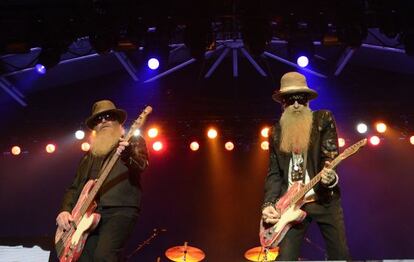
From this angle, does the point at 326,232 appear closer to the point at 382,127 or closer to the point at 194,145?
the point at 382,127

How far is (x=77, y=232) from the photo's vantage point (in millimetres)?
4797

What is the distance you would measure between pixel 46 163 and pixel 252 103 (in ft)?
→ 14.2

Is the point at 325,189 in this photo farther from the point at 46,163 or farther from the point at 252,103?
the point at 46,163

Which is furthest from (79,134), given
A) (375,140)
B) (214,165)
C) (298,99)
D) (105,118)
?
(298,99)

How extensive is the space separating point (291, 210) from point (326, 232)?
0.34m

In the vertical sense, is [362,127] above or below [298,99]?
above

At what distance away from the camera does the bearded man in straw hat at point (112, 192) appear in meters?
4.64

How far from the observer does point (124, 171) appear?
4.98 m

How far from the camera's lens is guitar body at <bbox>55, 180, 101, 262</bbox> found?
4730 mm

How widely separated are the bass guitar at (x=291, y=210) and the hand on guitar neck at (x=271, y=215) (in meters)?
0.03

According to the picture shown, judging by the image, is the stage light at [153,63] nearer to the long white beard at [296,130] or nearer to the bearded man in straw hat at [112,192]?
the bearded man in straw hat at [112,192]

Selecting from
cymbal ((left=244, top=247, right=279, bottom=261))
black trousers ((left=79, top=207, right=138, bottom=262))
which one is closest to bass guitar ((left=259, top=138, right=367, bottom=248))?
black trousers ((left=79, top=207, right=138, bottom=262))

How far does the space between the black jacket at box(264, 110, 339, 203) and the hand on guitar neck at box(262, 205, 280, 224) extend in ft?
0.43

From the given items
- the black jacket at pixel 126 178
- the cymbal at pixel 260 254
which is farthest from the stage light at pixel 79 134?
the black jacket at pixel 126 178
